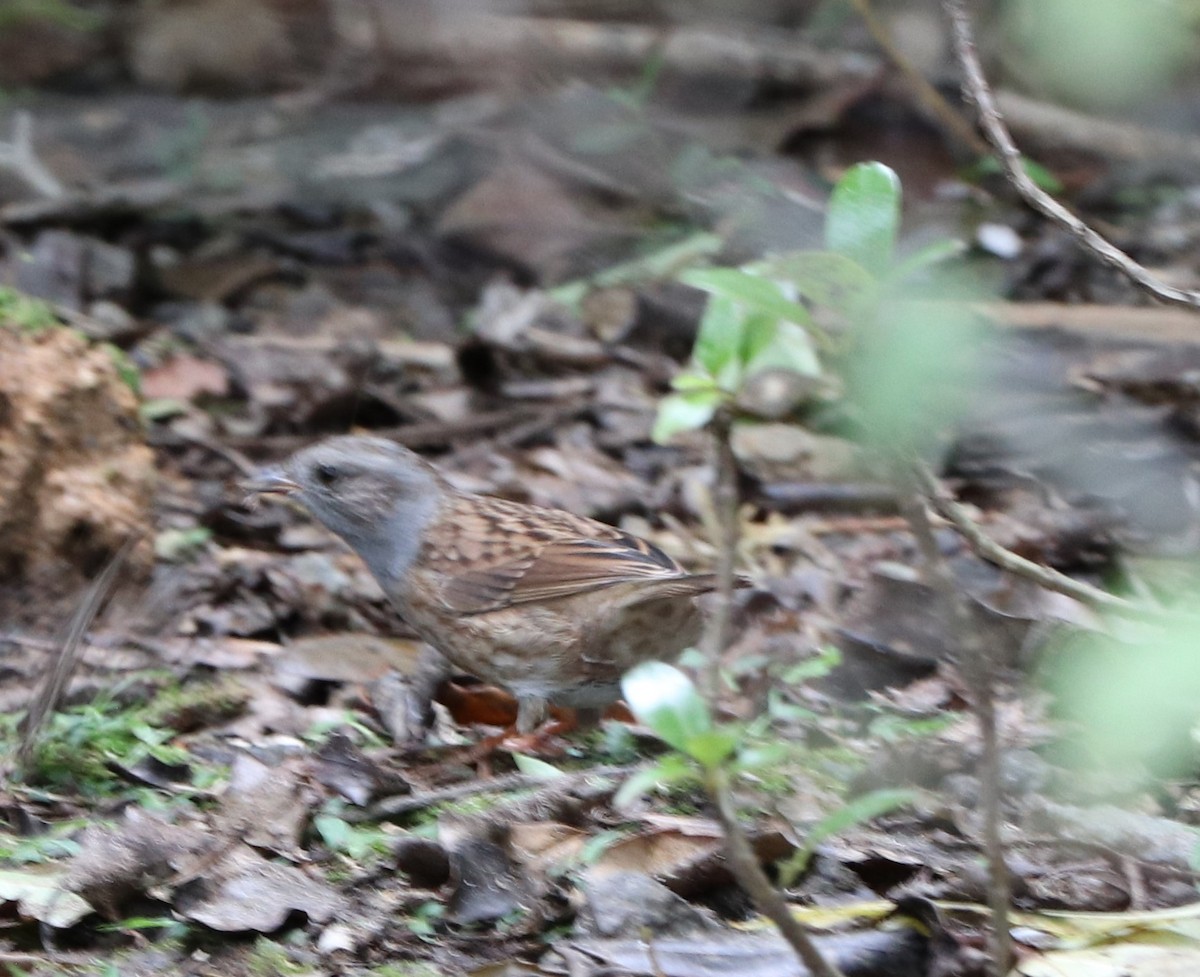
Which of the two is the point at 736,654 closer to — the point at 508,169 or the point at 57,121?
the point at 508,169

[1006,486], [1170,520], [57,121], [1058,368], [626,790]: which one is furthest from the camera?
[57,121]

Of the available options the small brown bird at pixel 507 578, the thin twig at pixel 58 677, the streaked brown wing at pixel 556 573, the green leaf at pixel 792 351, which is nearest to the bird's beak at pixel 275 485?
the small brown bird at pixel 507 578

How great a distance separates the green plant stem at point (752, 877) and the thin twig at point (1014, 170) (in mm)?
1518

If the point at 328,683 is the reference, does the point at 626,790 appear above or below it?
above

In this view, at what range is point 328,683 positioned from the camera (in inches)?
187

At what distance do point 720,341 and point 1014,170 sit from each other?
3.25 feet

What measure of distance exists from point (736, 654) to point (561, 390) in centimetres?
250

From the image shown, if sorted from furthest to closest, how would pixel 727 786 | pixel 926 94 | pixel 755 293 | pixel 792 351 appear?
pixel 926 94 → pixel 792 351 → pixel 727 786 → pixel 755 293

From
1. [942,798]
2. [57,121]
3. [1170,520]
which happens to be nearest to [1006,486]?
[1170,520]

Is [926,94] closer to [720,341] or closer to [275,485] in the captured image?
[275,485]

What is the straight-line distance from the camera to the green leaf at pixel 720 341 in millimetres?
2408

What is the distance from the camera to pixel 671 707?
83.3 inches

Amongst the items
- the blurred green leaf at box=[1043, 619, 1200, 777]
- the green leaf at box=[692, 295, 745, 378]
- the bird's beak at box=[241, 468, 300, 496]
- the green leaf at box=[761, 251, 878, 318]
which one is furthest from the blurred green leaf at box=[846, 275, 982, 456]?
the bird's beak at box=[241, 468, 300, 496]

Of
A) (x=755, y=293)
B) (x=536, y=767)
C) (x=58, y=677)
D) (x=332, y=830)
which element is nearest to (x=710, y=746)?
(x=755, y=293)
